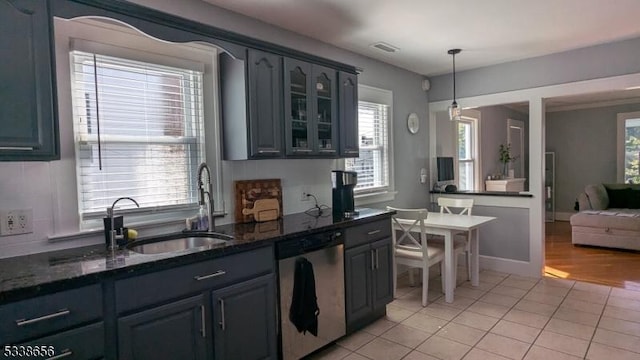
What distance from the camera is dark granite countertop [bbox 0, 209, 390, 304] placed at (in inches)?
56.9

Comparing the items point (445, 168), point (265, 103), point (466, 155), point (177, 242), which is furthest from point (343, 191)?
point (466, 155)

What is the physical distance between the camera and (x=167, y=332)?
1809 mm

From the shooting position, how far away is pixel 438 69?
4637mm

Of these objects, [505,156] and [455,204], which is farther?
[505,156]

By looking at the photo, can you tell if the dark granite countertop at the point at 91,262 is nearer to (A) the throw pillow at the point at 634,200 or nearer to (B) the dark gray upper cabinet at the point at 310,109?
(B) the dark gray upper cabinet at the point at 310,109

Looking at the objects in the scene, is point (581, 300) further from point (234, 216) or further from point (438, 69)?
point (234, 216)

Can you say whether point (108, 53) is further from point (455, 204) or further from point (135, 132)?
point (455, 204)

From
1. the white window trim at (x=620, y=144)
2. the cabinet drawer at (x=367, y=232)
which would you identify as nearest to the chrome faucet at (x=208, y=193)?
the cabinet drawer at (x=367, y=232)

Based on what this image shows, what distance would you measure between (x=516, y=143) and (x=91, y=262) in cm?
786

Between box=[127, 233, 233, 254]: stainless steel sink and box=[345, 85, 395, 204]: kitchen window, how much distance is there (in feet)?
5.86

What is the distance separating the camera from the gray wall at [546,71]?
3693mm

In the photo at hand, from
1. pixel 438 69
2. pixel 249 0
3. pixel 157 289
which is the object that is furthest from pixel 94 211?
pixel 438 69

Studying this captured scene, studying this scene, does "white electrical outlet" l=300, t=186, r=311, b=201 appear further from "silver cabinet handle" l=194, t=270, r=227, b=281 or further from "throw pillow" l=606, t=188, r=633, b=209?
"throw pillow" l=606, t=188, r=633, b=209

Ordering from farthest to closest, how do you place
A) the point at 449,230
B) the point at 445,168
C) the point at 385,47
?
the point at 445,168, the point at 385,47, the point at 449,230
